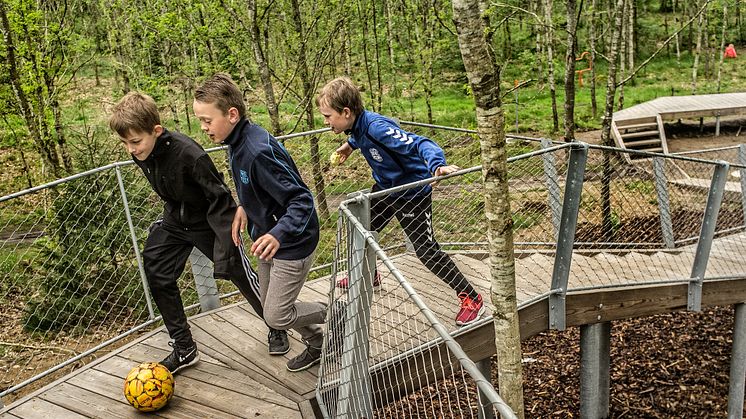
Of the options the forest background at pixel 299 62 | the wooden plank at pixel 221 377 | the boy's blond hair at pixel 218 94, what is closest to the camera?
the boy's blond hair at pixel 218 94

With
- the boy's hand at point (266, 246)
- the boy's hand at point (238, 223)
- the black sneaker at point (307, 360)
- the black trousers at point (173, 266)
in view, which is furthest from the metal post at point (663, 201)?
the boy's hand at point (266, 246)

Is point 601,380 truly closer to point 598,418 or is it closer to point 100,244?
point 598,418

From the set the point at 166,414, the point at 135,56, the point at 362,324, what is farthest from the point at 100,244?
the point at 135,56

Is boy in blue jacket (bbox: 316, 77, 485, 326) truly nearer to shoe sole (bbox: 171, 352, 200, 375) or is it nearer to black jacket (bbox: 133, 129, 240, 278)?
black jacket (bbox: 133, 129, 240, 278)

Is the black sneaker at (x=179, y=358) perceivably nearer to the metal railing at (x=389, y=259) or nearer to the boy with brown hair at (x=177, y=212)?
the boy with brown hair at (x=177, y=212)

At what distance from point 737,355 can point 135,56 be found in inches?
760

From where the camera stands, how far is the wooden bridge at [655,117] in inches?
667

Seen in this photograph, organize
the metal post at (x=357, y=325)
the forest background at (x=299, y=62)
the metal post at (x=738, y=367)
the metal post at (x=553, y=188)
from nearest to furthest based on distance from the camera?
the metal post at (x=357, y=325) → the metal post at (x=553, y=188) → the metal post at (x=738, y=367) → the forest background at (x=299, y=62)

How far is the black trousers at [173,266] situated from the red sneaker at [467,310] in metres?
1.43

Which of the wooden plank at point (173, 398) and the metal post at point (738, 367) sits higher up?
the wooden plank at point (173, 398)

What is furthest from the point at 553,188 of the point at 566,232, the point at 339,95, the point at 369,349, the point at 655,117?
the point at 655,117

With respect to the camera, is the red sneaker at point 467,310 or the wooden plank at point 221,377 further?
the red sneaker at point 467,310

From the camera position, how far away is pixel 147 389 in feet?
12.1

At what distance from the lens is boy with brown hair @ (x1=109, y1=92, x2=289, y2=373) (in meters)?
3.68
